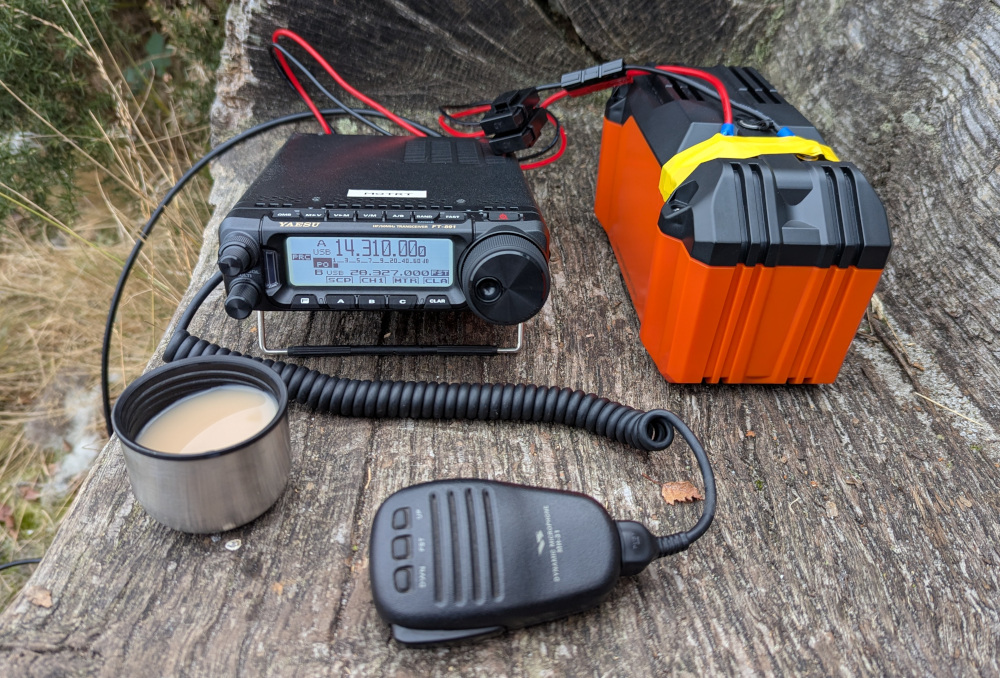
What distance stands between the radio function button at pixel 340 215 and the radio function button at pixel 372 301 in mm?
124

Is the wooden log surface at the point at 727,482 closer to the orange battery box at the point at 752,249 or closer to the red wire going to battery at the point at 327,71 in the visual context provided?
the orange battery box at the point at 752,249

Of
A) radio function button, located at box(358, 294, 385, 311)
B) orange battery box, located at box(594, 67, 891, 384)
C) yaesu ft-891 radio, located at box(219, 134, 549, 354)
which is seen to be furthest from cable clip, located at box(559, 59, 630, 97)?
radio function button, located at box(358, 294, 385, 311)

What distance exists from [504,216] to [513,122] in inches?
18.8

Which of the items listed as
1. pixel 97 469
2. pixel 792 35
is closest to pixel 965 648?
pixel 97 469

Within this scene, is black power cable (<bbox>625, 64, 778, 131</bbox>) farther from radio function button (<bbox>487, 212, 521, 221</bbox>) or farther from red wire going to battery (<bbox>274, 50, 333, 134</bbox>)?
red wire going to battery (<bbox>274, 50, 333, 134</bbox>)

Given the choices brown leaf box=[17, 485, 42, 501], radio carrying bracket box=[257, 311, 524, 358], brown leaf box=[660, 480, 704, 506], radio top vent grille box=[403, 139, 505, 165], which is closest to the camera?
brown leaf box=[660, 480, 704, 506]

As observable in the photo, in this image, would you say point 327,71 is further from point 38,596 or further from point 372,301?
point 38,596

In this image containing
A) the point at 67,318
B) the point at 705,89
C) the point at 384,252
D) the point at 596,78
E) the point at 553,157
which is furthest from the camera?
the point at 67,318

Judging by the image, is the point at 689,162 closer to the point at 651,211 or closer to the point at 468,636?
the point at 651,211

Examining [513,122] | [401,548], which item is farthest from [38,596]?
[513,122]

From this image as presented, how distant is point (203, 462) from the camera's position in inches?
31.1

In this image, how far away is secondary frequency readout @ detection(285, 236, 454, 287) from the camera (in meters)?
1.05

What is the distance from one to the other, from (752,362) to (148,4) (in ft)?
8.54

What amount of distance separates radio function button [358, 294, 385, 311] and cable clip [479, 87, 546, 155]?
1.81 feet
